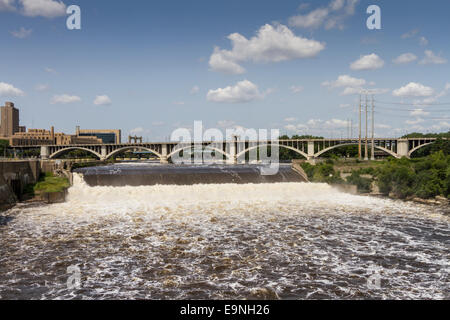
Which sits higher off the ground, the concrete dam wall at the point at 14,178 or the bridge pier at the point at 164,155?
the bridge pier at the point at 164,155

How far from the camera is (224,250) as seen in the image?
16641 mm

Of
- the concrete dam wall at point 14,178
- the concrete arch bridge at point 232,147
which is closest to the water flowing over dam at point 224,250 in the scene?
the concrete dam wall at point 14,178

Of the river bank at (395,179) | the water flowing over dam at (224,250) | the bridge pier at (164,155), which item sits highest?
the bridge pier at (164,155)

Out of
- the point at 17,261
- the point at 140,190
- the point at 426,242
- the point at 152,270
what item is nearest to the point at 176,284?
the point at 152,270

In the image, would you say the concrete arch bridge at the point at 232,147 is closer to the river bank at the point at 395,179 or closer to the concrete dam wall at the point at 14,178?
the river bank at the point at 395,179

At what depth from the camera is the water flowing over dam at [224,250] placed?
12.3 meters

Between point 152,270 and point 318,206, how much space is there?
59.8 ft

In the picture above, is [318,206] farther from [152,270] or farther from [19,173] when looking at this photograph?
[19,173]

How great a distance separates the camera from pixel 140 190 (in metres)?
33.0

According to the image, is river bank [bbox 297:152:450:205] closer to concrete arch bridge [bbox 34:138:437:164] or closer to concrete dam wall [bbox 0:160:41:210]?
concrete dam wall [bbox 0:160:41:210]

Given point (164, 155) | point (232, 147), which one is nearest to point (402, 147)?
point (232, 147)

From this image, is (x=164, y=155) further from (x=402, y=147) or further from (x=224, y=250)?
(x=224, y=250)

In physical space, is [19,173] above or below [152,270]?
above
